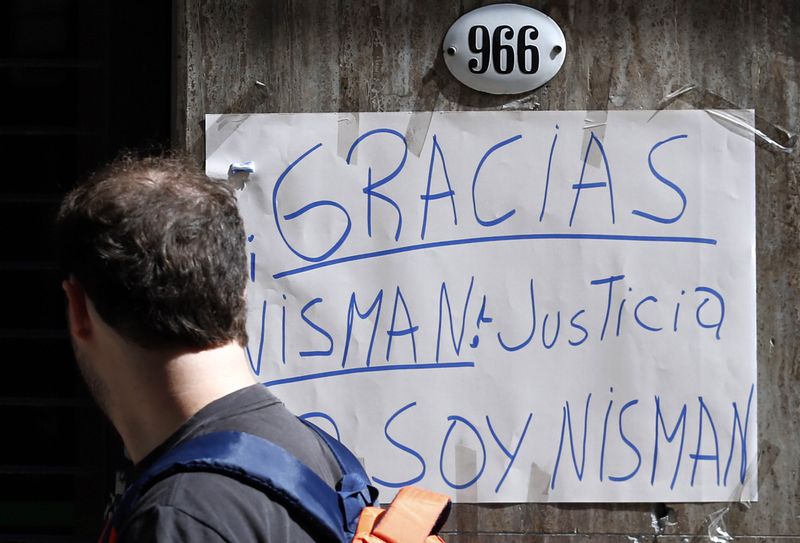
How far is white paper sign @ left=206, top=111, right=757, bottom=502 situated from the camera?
7.93 ft

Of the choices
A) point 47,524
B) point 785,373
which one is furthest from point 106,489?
point 785,373

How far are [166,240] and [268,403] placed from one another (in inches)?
10.1

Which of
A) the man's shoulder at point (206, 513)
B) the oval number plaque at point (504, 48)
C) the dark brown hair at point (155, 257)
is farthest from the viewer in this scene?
the oval number plaque at point (504, 48)

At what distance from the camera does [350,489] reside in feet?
4.30

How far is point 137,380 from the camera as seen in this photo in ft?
4.20

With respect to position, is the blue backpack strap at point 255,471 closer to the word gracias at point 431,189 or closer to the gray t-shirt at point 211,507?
the gray t-shirt at point 211,507

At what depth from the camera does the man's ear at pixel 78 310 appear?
4.28 feet

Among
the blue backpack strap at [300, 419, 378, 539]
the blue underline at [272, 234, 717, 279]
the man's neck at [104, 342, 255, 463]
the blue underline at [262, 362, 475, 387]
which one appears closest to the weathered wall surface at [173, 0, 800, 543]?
the blue underline at [272, 234, 717, 279]

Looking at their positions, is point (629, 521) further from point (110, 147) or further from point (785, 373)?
point (110, 147)

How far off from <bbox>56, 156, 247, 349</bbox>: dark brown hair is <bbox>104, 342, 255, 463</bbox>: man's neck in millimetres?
Answer: 23

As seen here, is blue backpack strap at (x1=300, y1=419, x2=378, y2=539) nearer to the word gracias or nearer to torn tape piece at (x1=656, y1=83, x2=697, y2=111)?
the word gracias

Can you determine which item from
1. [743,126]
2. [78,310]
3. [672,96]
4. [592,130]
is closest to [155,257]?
[78,310]

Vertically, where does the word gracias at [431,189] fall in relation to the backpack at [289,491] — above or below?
above

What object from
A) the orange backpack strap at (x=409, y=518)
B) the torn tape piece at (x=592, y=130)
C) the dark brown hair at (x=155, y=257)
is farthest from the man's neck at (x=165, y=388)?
the torn tape piece at (x=592, y=130)
